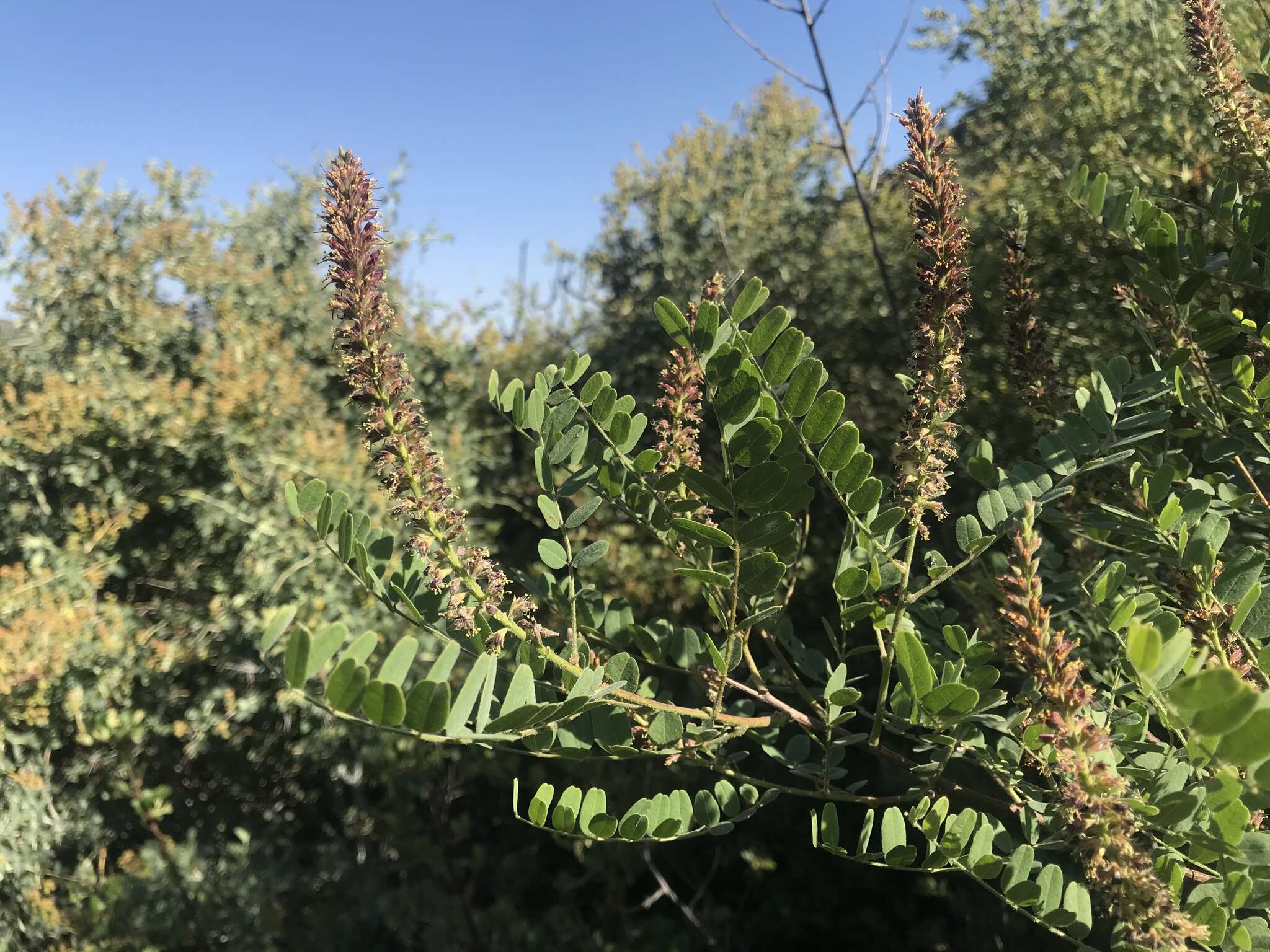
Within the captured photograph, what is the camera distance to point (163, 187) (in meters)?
5.39

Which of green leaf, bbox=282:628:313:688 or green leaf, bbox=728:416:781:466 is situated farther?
green leaf, bbox=728:416:781:466

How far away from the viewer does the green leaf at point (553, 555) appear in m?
1.12

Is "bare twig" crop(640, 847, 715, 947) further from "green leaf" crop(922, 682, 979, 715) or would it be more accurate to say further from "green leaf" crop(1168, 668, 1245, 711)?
"green leaf" crop(1168, 668, 1245, 711)

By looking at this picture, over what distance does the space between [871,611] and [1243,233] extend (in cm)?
78

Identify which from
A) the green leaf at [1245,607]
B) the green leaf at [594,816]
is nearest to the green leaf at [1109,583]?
the green leaf at [1245,607]

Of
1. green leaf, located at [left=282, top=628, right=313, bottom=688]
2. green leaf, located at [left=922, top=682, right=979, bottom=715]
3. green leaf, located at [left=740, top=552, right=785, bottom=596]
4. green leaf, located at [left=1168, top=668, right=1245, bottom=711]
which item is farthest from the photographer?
green leaf, located at [left=740, top=552, right=785, bottom=596]

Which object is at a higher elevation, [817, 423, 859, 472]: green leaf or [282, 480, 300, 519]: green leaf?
[817, 423, 859, 472]: green leaf

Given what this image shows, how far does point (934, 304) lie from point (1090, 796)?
56cm

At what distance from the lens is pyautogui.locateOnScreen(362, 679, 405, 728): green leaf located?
0.61m

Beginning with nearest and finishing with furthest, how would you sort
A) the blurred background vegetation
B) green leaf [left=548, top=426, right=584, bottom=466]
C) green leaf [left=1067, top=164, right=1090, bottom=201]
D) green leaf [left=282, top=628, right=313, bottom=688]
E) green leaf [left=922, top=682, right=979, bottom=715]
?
green leaf [left=282, top=628, right=313, bottom=688] → green leaf [left=922, top=682, right=979, bottom=715] → green leaf [left=548, top=426, right=584, bottom=466] → green leaf [left=1067, top=164, right=1090, bottom=201] → the blurred background vegetation

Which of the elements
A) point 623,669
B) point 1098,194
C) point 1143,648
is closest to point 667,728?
point 623,669

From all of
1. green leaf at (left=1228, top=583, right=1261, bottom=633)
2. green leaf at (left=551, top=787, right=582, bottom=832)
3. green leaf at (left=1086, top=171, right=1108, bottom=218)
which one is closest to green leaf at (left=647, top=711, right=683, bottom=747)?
green leaf at (left=551, top=787, right=582, bottom=832)

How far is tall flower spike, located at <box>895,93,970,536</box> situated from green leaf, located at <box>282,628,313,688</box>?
68 cm

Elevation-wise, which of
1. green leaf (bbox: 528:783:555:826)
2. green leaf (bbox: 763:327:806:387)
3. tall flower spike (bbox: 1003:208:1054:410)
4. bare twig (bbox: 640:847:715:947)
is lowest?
bare twig (bbox: 640:847:715:947)
